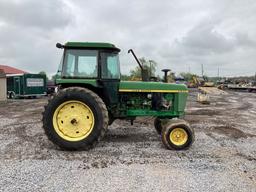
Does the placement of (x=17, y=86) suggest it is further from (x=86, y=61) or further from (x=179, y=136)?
(x=179, y=136)

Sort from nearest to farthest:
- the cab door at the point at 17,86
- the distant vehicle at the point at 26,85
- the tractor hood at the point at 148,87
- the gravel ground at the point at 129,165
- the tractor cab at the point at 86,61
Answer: the gravel ground at the point at 129,165, the tractor cab at the point at 86,61, the tractor hood at the point at 148,87, the distant vehicle at the point at 26,85, the cab door at the point at 17,86

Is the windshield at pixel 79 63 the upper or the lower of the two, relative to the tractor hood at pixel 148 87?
upper

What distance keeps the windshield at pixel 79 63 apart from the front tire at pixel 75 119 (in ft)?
1.65

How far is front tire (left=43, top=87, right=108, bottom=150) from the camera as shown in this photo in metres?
6.67

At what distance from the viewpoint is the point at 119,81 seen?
291 inches

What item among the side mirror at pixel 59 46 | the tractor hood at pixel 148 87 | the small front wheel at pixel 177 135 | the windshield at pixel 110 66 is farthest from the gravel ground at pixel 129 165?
the side mirror at pixel 59 46

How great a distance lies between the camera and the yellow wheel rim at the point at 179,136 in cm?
689

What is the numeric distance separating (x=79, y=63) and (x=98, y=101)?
43.2 inches

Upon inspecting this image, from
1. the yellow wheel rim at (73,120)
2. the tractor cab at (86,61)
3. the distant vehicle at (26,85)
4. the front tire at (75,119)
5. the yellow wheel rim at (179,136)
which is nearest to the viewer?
the front tire at (75,119)

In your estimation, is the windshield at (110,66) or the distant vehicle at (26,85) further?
the distant vehicle at (26,85)

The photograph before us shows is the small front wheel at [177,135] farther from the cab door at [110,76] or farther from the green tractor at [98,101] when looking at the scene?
the cab door at [110,76]

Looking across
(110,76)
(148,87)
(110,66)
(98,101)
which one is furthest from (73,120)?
(148,87)

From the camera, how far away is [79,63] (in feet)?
23.4

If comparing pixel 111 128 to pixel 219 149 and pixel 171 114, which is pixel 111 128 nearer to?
Answer: pixel 171 114
